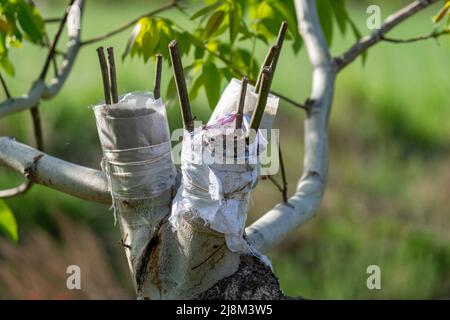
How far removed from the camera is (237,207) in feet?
3.24

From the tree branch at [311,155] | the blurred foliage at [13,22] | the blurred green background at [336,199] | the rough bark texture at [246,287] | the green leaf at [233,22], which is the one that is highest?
the blurred foliage at [13,22]

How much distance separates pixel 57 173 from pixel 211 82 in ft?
1.25

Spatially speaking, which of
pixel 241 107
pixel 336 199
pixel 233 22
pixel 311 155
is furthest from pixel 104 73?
pixel 336 199

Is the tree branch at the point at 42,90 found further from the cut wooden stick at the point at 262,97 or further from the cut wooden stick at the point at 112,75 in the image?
the cut wooden stick at the point at 262,97

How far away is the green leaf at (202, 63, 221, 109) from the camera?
139 cm

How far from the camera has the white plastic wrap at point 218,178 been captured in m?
0.96

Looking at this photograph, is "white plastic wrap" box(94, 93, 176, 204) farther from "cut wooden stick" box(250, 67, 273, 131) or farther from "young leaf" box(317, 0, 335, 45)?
"young leaf" box(317, 0, 335, 45)

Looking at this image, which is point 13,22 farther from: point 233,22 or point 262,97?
point 262,97

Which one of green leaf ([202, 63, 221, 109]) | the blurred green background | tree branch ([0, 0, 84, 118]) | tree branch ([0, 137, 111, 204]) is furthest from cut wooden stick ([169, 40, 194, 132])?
the blurred green background

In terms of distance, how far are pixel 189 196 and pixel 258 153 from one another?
0.34 feet

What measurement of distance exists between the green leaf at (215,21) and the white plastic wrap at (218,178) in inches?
18.0

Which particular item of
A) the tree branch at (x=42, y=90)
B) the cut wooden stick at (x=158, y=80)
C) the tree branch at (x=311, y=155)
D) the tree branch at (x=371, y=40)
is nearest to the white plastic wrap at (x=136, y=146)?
the cut wooden stick at (x=158, y=80)

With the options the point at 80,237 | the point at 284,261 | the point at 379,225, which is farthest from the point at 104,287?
the point at 379,225

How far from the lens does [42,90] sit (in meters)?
1.64
